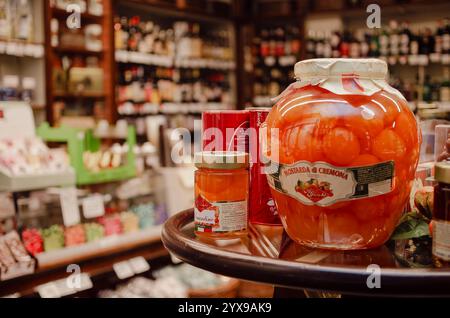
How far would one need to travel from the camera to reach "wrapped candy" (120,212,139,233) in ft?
9.55

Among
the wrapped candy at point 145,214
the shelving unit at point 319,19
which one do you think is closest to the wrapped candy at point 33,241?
the wrapped candy at point 145,214

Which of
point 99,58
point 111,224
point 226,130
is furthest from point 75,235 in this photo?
point 99,58

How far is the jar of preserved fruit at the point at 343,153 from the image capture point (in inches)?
36.7

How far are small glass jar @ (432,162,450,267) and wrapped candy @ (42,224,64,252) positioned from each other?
2011 mm

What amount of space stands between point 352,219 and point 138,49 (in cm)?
467

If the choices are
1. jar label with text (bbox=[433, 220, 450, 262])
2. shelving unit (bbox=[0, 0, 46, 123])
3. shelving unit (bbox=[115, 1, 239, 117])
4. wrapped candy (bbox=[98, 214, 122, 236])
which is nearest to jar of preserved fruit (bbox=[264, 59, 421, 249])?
jar label with text (bbox=[433, 220, 450, 262])

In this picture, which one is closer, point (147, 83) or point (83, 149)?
point (83, 149)

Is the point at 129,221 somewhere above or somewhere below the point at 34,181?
below

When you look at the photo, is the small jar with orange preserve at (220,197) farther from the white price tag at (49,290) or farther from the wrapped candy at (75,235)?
the wrapped candy at (75,235)

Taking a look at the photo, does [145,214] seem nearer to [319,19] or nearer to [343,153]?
[343,153]

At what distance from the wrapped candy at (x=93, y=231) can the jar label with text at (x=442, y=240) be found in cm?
209

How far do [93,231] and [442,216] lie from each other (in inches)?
83.6

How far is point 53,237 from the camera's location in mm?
2553

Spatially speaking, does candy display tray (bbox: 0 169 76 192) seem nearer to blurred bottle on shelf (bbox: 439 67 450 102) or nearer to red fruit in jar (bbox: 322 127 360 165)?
red fruit in jar (bbox: 322 127 360 165)
